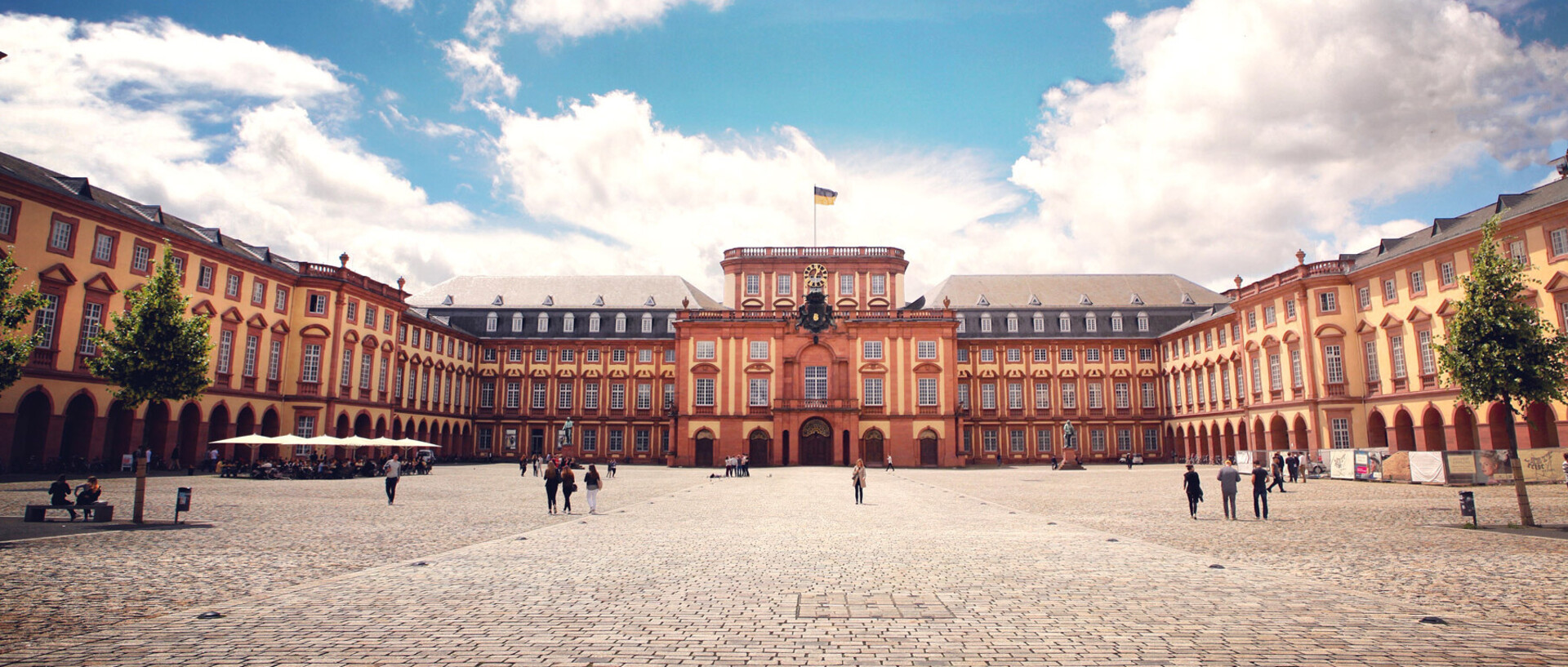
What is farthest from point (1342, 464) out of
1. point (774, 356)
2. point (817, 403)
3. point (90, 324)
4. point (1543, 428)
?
point (90, 324)

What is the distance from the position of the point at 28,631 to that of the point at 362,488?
2642 cm

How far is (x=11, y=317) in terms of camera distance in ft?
78.5

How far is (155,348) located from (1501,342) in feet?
117

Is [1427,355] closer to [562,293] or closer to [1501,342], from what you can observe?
[1501,342]

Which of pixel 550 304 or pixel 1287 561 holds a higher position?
pixel 550 304

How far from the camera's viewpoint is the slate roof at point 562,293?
79.6m

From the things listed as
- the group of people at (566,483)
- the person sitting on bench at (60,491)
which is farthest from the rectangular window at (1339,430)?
the person sitting on bench at (60,491)

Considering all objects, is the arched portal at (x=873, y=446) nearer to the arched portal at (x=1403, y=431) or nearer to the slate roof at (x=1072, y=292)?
the slate roof at (x=1072, y=292)

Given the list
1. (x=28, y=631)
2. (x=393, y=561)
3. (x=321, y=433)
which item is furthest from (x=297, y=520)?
(x=321, y=433)

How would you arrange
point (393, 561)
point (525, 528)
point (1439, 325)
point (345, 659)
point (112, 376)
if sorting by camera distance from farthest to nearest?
point (1439, 325), point (112, 376), point (525, 528), point (393, 561), point (345, 659)

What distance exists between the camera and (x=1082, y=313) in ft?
252

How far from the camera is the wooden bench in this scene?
17484mm

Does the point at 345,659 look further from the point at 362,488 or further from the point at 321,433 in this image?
the point at 321,433

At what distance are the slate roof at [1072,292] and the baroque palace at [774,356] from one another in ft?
0.98
